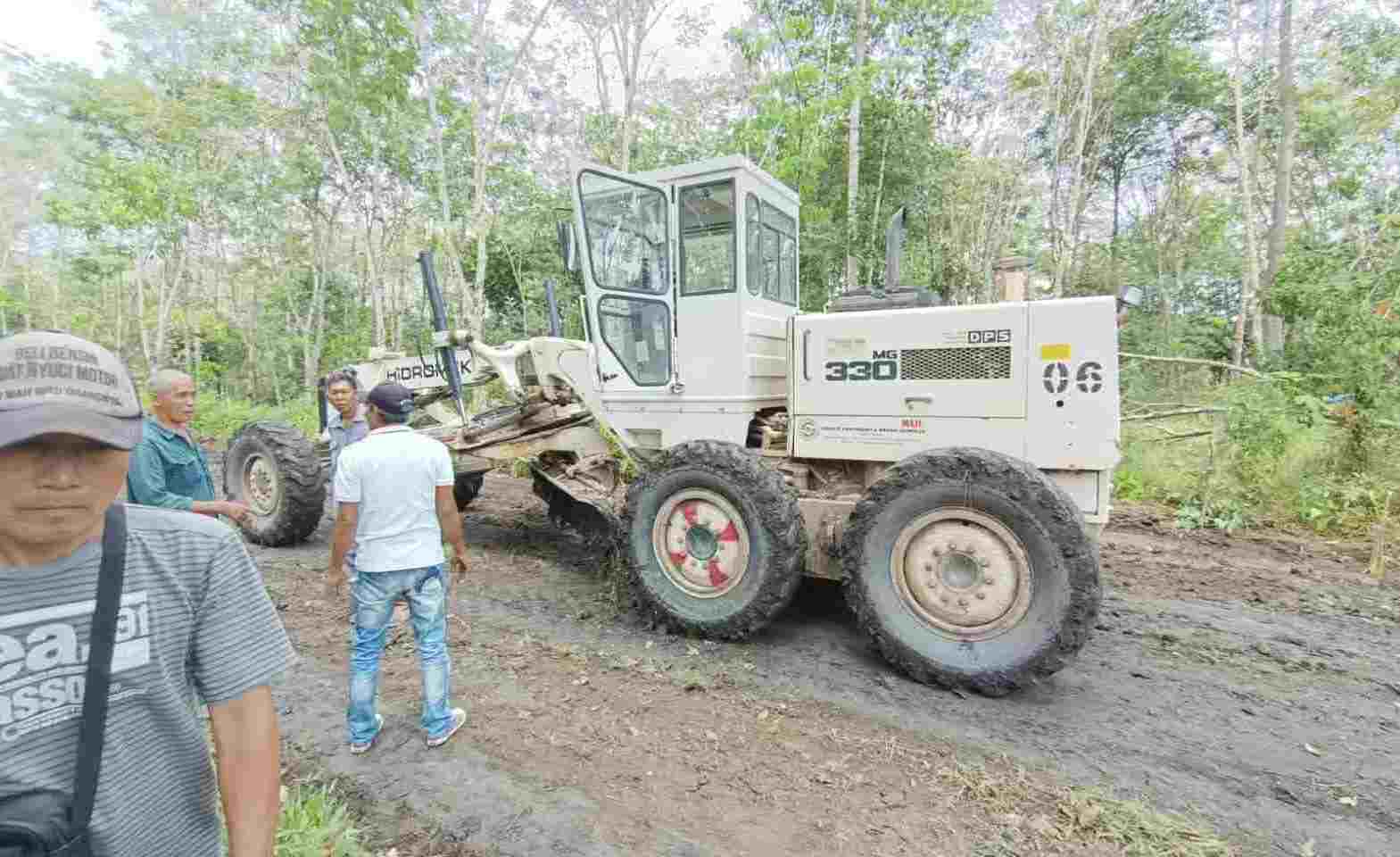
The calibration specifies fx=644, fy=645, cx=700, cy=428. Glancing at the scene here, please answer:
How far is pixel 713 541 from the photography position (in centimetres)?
380

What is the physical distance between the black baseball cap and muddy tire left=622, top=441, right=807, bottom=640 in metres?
1.56

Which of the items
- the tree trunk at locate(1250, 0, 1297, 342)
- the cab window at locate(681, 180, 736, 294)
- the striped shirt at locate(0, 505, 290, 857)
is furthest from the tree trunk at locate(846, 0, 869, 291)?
the striped shirt at locate(0, 505, 290, 857)

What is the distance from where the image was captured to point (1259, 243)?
16125 mm

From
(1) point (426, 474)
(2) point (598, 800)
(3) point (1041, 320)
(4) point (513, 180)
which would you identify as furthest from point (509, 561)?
(4) point (513, 180)

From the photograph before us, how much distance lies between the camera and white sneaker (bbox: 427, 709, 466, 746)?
2730 millimetres

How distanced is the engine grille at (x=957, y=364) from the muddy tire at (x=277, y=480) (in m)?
4.92

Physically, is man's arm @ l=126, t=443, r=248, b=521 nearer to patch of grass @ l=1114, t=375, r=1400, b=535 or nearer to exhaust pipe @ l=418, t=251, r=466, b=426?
exhaust pipe @ l=418, t=251, r=466, b=426

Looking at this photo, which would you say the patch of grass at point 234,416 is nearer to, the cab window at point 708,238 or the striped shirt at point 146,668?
the cab window at point 708,238

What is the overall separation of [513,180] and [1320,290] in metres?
14.9

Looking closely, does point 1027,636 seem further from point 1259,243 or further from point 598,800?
point 1259,243

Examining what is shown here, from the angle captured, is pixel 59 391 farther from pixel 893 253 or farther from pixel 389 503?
pixel 893 253

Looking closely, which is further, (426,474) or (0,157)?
(0,157)

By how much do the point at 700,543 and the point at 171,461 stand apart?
262 cm

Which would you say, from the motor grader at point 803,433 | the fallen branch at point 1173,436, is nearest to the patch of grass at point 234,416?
the motor grader at point 803,433
